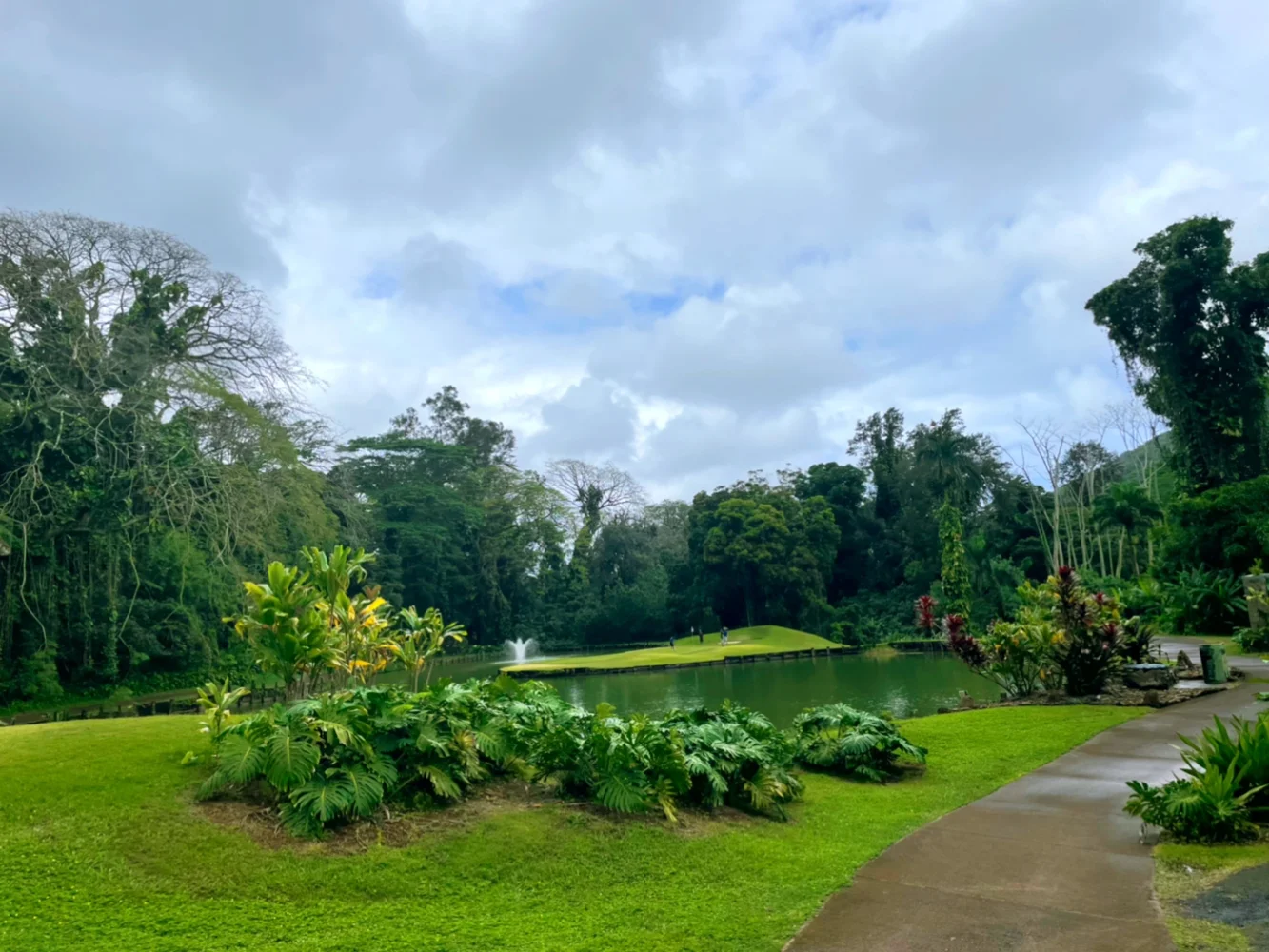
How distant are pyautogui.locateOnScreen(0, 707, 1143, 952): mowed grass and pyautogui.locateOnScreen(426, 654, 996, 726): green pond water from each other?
40.8 ft

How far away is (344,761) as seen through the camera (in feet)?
21.2

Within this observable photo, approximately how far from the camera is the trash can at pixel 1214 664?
47.9 feet

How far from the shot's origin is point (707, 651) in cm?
4388

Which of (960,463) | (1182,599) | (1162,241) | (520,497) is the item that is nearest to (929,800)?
(1182,599)

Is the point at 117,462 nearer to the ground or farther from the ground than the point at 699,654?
farther from the ground

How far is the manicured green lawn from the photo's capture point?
15.0ft

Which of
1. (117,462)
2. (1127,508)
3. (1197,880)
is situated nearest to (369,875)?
(1197,880)

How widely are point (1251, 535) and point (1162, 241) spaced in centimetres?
1080

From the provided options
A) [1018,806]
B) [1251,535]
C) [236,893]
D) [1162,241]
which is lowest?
[1018,806]

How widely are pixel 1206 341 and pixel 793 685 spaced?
1767cm

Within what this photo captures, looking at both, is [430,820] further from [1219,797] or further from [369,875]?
[1219,797]

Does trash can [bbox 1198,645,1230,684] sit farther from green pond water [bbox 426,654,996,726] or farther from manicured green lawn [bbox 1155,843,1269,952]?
manicured green lawn [bbox 1155,843,1269,952]

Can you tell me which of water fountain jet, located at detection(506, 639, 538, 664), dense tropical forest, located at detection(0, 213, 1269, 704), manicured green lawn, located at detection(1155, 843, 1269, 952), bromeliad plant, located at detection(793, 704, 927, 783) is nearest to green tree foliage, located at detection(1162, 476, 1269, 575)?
dense tropical forest, located at detection(0, 213, 1269, 704)

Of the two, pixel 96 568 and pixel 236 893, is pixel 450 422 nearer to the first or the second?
pixel 96 568
